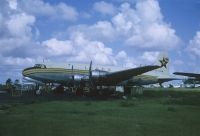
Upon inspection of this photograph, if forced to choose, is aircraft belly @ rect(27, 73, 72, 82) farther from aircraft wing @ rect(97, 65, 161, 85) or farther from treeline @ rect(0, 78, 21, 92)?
treeline @ rect(0, 78, 21, 92)

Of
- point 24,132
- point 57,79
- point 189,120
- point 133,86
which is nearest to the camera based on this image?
point 24,132

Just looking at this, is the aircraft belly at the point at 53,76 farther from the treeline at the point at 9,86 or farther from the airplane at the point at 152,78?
the treeline at the point at 9,86

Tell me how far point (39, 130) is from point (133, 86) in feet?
124

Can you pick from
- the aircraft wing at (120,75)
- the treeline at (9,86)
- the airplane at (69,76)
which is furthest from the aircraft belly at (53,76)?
the treeline at (9,86)

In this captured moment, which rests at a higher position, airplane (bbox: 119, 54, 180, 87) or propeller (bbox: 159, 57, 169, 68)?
propeller (bbox: 159, 57, 169, 68)

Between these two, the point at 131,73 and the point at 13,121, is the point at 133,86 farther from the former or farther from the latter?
the point at 13,121

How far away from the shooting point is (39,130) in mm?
11758

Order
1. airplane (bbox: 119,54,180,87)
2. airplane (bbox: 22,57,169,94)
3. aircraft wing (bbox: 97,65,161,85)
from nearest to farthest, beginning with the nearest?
aircraft wing (bbox: 97,65,161,85), airplane (bbox: 22,57,169,94), airplane (bbox: 119,54,180,87)

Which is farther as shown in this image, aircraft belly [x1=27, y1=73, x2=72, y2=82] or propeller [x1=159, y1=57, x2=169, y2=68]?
propeller [x1=159, y1=57, x2=169, y2=68]

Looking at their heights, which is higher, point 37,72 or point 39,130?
point 37,72

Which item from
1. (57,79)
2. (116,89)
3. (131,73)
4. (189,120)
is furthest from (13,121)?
(116,89)

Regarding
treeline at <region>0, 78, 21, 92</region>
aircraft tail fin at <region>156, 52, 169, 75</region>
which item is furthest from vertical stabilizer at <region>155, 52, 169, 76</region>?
treeline at <region>0, 78, 21, 92</region>

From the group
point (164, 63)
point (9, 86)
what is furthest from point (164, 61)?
point (9, 86)

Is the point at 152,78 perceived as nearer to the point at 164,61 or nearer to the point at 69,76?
the point at 164,61
